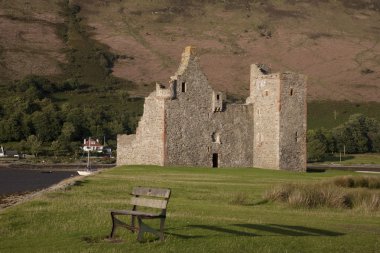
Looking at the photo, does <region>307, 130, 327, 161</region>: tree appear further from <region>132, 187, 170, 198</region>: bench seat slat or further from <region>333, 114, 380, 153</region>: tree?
<region>132, 187, 170, 198</region>: bench seat slat

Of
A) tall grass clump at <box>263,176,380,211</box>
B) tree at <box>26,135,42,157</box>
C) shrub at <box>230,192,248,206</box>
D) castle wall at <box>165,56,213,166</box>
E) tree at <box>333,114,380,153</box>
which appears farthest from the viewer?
tree at <box>333,114,380,153</box>

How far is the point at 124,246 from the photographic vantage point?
15.0m

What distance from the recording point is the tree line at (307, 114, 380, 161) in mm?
113812

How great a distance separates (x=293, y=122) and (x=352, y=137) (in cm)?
6664

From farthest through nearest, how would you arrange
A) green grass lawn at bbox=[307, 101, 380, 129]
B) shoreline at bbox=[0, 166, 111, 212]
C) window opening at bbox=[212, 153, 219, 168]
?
1. green grass lawn at bbox=[307, 101, 380, 129]
2. window opening at bbox=[212, 153, 219, 168]
3. shoreline at bbox=[0, 166, 111, 212]

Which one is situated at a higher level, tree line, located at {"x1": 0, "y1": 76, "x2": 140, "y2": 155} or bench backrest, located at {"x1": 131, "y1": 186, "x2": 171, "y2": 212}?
tree line, located at {"x1": 0, "y1": 76, "x2": 140, "y2": 155}

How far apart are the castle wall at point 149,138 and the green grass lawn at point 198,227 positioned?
87.6 ft

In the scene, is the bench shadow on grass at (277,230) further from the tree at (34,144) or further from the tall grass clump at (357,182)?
the tree at (34,144)

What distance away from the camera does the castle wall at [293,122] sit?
55.1m

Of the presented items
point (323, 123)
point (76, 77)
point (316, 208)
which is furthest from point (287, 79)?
point (76, 77)

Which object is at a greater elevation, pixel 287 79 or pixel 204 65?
pixel 204 65

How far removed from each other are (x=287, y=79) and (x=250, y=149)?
6282mm

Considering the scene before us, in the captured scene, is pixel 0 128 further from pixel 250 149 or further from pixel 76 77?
pixel 250 149

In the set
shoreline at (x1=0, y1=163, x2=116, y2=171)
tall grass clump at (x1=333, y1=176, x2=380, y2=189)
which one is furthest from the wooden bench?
shoreline at (x1=0, y1=163, x2=116, y2=171)
